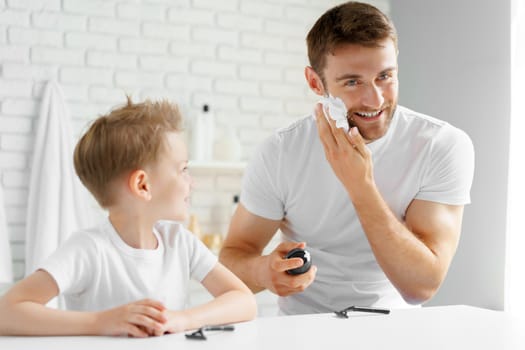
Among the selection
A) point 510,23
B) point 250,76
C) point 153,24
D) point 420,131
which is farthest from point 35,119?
point 510,23

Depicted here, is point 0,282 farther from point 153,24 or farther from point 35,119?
point 153,24

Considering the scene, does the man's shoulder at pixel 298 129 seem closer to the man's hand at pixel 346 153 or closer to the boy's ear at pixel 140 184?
the man's hand at pixel 346 153

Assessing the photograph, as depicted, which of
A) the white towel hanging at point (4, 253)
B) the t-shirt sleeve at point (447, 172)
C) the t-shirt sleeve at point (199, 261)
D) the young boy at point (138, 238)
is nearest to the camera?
the young boy at point (138, 238)

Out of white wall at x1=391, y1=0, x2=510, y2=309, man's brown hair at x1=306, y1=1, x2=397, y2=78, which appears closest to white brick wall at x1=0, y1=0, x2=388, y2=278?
white wall at x1=391, y1=0, x2=510, y2=309

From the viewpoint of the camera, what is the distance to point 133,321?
1.14 m

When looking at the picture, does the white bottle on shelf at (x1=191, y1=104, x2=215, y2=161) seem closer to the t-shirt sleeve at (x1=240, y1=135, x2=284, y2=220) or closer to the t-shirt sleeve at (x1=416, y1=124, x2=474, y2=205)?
the t-shirt sleeve at (x1=240, y1=135, x2=284, y2=220)

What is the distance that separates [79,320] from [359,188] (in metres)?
0.87

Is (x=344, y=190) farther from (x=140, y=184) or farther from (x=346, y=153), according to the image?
(x=140, y=184)

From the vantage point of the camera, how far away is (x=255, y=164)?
6.69 feet

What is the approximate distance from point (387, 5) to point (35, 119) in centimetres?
200

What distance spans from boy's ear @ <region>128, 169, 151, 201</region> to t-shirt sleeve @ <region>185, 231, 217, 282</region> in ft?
0.52

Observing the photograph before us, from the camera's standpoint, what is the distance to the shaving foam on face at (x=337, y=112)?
1913mm

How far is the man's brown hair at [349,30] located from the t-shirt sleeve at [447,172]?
0.31 meters

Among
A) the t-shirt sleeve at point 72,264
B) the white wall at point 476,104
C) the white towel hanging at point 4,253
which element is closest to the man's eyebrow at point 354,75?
the t-shirt sleeve at point 72,264
